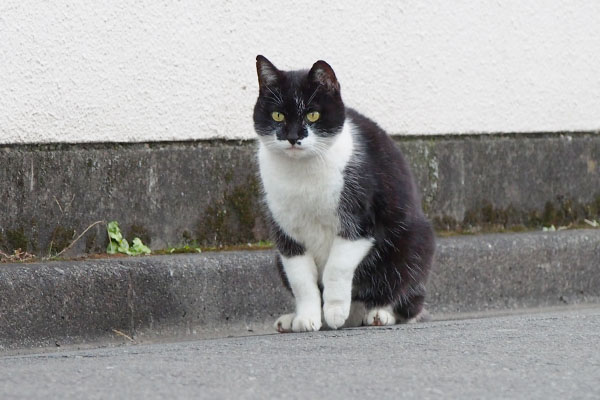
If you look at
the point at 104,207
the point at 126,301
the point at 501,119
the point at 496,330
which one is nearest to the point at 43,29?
the point at 104,207

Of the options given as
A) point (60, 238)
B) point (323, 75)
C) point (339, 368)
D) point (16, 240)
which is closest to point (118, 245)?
point (60, 238)

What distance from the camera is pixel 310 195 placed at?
15.0 feet

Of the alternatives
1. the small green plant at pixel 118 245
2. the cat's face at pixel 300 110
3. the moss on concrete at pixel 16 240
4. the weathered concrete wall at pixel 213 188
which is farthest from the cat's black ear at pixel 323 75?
the moss on concrete at pixel 16 240

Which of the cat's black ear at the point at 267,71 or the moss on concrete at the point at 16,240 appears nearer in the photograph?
the cat's black ear at the point at 267,71

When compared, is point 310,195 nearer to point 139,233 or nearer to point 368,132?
point 368,132

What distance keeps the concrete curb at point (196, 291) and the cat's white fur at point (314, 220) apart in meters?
0.49

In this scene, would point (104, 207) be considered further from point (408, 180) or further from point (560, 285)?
point (560, 285)

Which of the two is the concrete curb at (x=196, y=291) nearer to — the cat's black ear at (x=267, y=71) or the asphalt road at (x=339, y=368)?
the asphalt road at (x=339, y=368)

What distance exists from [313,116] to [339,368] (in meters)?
1.54

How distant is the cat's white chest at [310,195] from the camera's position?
457 centimetres

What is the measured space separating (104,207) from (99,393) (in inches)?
96.6

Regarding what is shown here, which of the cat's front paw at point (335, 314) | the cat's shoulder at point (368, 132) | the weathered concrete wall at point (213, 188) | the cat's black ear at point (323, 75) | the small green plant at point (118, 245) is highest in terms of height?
the cat's black ear at point (323, 75)

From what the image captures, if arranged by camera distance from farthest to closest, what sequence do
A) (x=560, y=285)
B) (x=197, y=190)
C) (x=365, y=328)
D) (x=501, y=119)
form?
(x=501, y=119) → (x=560, y=285) → (x=197, y=190) → (x=365, y=328)

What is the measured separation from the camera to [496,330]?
4.22 meters
